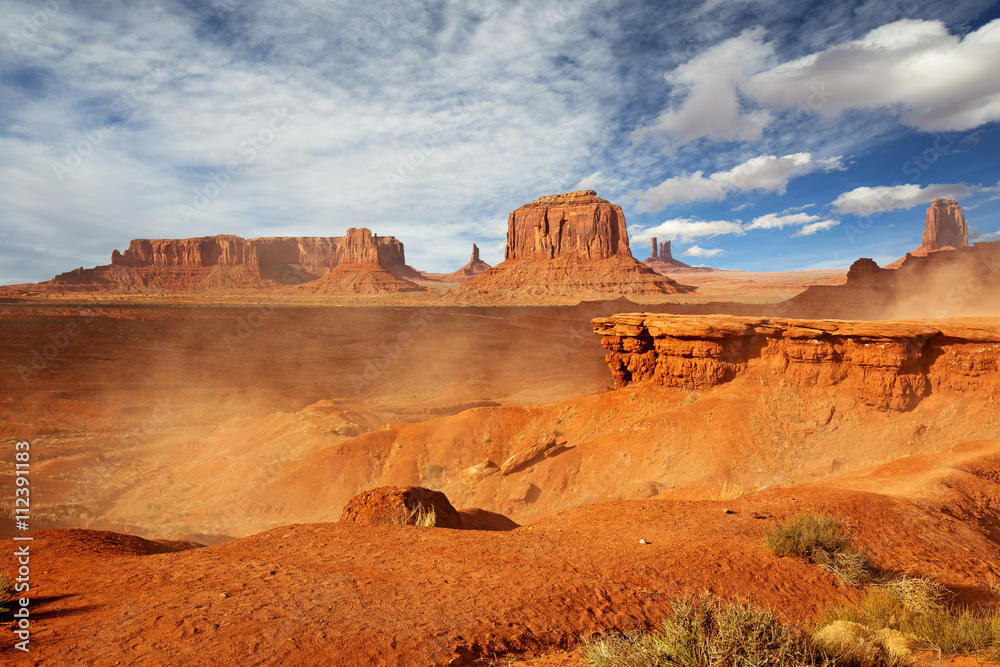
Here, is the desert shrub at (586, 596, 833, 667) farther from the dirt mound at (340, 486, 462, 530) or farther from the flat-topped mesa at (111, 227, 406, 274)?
the flat-topped mesa at (111, 227, 406, 274)

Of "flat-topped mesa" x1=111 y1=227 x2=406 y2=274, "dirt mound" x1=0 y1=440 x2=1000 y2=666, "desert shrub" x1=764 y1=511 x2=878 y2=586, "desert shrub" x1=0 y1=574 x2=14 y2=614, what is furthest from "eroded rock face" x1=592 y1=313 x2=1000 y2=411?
"flat-topped mesa" x1=111 y1=227 x2=406 y2=274

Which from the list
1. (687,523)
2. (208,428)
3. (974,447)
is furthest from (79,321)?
(974,447)

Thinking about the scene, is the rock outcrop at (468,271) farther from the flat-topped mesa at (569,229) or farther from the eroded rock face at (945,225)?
the eroded rock face at (945,225)

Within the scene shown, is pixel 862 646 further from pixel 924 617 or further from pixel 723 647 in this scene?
pixel 924 617

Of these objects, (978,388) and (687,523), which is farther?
(978,388)

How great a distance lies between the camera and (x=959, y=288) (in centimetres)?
3081

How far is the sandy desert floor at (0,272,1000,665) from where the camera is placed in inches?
148

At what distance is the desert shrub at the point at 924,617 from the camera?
11.7 feet

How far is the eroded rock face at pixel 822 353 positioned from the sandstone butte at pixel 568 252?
70.1m

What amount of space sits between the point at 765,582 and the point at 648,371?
10.0m

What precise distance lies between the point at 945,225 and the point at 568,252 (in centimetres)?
7526

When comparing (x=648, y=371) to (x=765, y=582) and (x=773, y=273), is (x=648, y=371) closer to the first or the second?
(x=765, y=582)

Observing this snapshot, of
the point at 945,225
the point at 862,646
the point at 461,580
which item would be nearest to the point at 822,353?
the point at 862,646

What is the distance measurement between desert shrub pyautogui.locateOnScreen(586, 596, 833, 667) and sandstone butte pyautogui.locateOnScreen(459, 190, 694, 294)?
3198 inches
